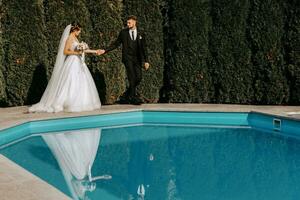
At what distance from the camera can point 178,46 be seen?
38.3 feet

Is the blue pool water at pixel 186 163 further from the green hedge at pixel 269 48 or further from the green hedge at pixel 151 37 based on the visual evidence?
the green hedge at pixel 151 37

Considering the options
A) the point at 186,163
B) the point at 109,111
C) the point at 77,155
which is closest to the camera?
the point at 186,163

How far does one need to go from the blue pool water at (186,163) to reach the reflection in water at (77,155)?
10 cm

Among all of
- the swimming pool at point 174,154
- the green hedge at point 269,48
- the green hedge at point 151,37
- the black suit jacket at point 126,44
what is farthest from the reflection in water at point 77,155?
the green hedge at point 269,48

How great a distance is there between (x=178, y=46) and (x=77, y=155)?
536 cm

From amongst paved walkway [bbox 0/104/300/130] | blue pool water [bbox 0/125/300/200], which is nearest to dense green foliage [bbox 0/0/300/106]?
paved walkway [bbox 0/104/300/130]

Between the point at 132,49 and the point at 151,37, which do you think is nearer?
the point at 132,49

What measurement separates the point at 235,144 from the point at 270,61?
12.6 feet

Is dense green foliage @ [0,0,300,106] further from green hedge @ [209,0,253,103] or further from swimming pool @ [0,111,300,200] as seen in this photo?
swimming pool @ [0,111,300,200]

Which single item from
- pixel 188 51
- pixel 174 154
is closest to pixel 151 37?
pixel 188 51

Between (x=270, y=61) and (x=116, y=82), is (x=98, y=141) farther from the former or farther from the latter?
(x=270, y=61)

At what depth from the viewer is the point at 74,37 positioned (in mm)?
10117

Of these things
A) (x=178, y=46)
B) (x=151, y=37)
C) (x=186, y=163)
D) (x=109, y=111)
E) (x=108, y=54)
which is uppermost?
(x=151, y=37)

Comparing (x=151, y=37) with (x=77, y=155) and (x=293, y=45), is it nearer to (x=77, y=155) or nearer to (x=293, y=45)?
(x=293, y=45)
